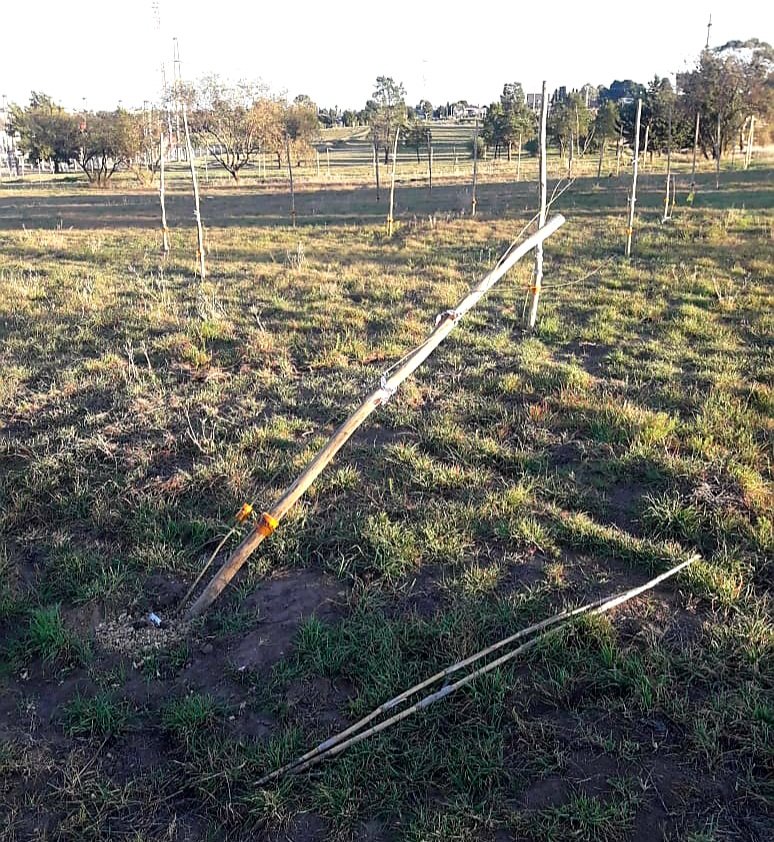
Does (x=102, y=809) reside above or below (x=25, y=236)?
below

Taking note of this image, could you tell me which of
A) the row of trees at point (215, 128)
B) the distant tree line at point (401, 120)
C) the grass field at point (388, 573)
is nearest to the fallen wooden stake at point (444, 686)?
the grass field at point (388, 573)

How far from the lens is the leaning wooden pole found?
3213mm

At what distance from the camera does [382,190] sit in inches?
1145

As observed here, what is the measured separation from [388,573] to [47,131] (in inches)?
2128

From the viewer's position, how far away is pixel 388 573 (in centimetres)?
382

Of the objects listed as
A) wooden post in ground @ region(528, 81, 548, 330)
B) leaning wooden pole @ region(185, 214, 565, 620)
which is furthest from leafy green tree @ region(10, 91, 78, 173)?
leaning wooden pole @ region(185, 214, 565, 620)

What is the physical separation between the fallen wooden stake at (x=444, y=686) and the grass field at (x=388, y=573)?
7cm

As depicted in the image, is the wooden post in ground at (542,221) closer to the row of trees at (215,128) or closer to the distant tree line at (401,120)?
the distant tree line at (401,120)

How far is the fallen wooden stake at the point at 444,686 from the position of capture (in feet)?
9.05

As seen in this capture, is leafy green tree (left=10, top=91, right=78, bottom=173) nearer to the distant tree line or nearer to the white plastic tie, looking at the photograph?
the distant tree line

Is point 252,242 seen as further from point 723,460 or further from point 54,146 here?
point 54,146

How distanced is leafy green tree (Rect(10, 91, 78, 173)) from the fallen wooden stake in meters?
51.7

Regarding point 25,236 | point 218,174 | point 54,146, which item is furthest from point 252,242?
point 54,146

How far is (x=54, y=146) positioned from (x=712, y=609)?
55.5 metres
